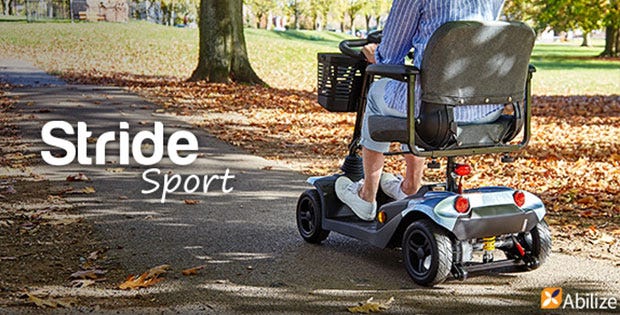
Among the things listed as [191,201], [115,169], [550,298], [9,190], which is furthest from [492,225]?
[115,169]

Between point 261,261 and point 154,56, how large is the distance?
2370 centimetres

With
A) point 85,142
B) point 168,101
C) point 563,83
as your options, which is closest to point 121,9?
point 563,83

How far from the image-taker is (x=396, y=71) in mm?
4578

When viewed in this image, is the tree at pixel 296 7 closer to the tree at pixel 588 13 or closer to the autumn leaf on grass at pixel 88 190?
the tree at pixel 588 13

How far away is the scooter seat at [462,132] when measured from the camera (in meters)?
4.69

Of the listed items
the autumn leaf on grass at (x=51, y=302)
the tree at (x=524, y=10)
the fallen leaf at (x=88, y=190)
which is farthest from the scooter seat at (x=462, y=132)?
the tree at (x=524, y=10)

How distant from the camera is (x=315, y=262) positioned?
533 centimetres

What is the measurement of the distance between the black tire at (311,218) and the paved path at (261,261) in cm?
8

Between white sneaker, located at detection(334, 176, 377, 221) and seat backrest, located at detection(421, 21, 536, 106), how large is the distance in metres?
1.01

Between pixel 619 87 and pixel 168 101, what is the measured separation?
14842 mm

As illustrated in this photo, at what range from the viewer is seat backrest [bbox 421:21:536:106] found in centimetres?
451

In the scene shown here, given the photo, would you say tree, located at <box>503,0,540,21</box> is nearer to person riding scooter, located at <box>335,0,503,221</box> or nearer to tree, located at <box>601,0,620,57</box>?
tree, located at <box>601,0,620,57</box>

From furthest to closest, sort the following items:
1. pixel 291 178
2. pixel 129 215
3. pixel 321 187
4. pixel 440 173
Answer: pixel 440 173
pixel 291 178
pixel 129 215
pixel 321 187

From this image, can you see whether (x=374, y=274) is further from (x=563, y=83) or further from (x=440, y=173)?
(x=563, y=83)
